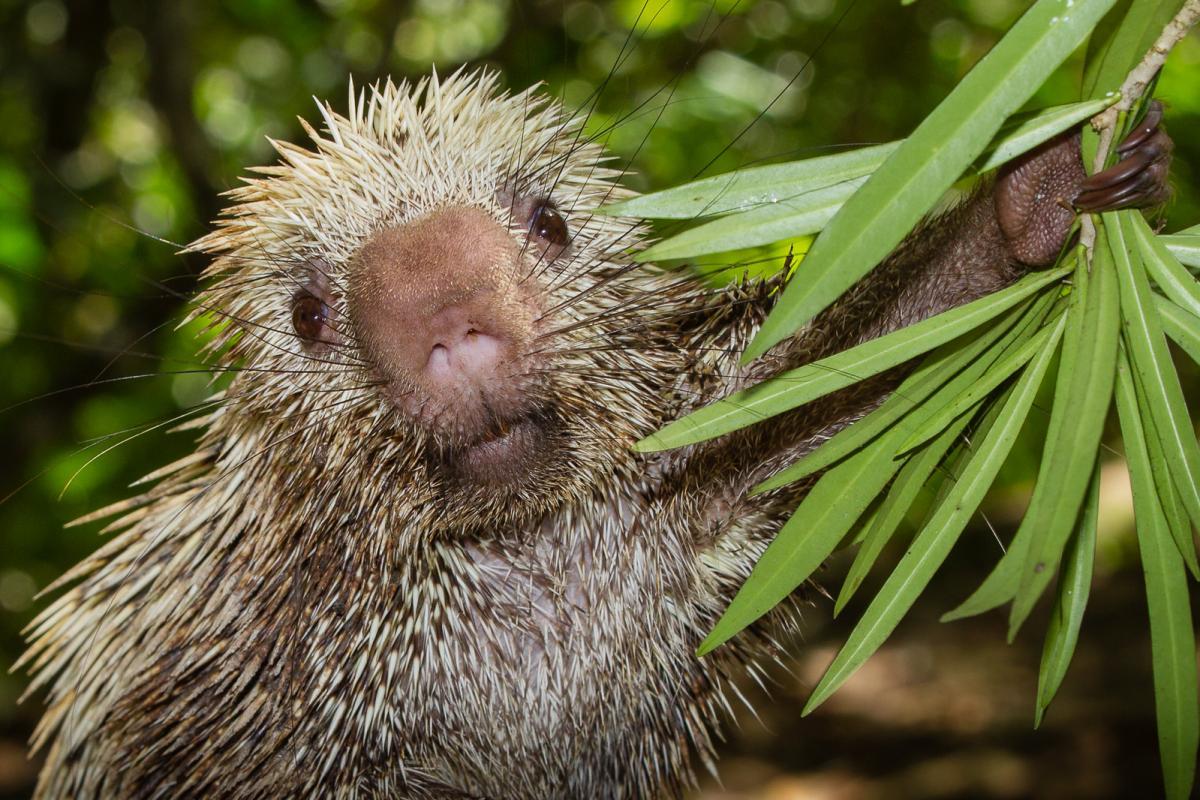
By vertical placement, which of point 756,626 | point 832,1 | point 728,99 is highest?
point 832,1

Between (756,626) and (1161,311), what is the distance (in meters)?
1.40

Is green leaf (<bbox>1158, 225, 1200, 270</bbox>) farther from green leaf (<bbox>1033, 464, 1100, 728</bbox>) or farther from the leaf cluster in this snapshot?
green leaf (<bbox>1033, 464, 1100, 728</bbox>)

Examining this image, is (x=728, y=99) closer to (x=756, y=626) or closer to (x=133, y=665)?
(x=756, y=626)

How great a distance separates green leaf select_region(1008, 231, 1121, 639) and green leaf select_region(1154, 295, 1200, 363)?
0.08 m

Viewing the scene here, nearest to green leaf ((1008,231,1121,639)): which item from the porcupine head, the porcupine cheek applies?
the porcupine head

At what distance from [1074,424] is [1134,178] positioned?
0.42 meters

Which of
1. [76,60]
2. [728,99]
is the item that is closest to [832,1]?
[728,99]

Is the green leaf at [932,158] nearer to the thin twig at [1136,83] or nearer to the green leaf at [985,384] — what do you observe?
the thin twig at [1136,83]

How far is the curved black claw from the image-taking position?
1.45 m

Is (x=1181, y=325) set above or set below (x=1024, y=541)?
above

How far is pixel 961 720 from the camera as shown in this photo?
4.79m

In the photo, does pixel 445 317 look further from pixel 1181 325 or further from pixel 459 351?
pixel 1181 325

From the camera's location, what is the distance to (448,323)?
5.89 ft

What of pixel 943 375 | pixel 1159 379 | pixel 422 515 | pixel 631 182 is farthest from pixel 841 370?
pixel 631 182
